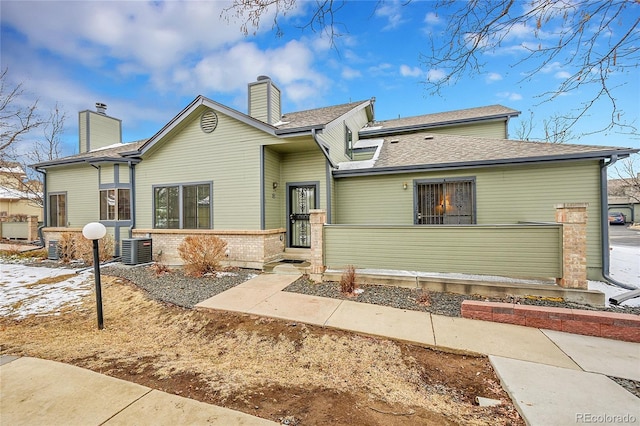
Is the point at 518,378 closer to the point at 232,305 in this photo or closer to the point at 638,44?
the point at 638,44

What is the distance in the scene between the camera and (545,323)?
13.1 ft

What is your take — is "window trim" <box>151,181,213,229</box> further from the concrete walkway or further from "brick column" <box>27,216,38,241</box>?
"brick column" <box>27,216,38,241</box>

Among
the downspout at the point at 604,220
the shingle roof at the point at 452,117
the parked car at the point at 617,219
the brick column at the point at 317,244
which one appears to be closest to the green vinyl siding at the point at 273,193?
the brick column at the point at 317,244

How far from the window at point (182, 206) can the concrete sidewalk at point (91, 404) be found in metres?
6.26

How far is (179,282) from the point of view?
6.57 metres

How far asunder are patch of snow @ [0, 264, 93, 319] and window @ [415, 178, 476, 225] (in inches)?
355

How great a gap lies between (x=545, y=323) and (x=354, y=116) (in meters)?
9.94

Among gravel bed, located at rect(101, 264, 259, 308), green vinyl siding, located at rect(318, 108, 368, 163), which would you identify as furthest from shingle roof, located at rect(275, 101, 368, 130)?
gravel bed, located at rect(101, 264, 259, 308)

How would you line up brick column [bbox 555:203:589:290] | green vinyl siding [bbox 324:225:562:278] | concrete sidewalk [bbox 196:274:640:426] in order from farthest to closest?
1. green vinyl siding [bbox 324:225:562:278]
2. brick column [bbox 555:203:589:290]
3. concrete sidewalk [bbox 196:274:640:426]

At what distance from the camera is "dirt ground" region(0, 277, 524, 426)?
7.62 feet

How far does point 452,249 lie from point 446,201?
292cm

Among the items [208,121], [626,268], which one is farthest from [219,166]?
[626,268]

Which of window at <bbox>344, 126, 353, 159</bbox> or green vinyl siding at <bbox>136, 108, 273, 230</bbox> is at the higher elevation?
window at <bbox>344, 126, 353, 159</bbox>

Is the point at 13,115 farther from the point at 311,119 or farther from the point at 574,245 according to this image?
the point at 574,245
